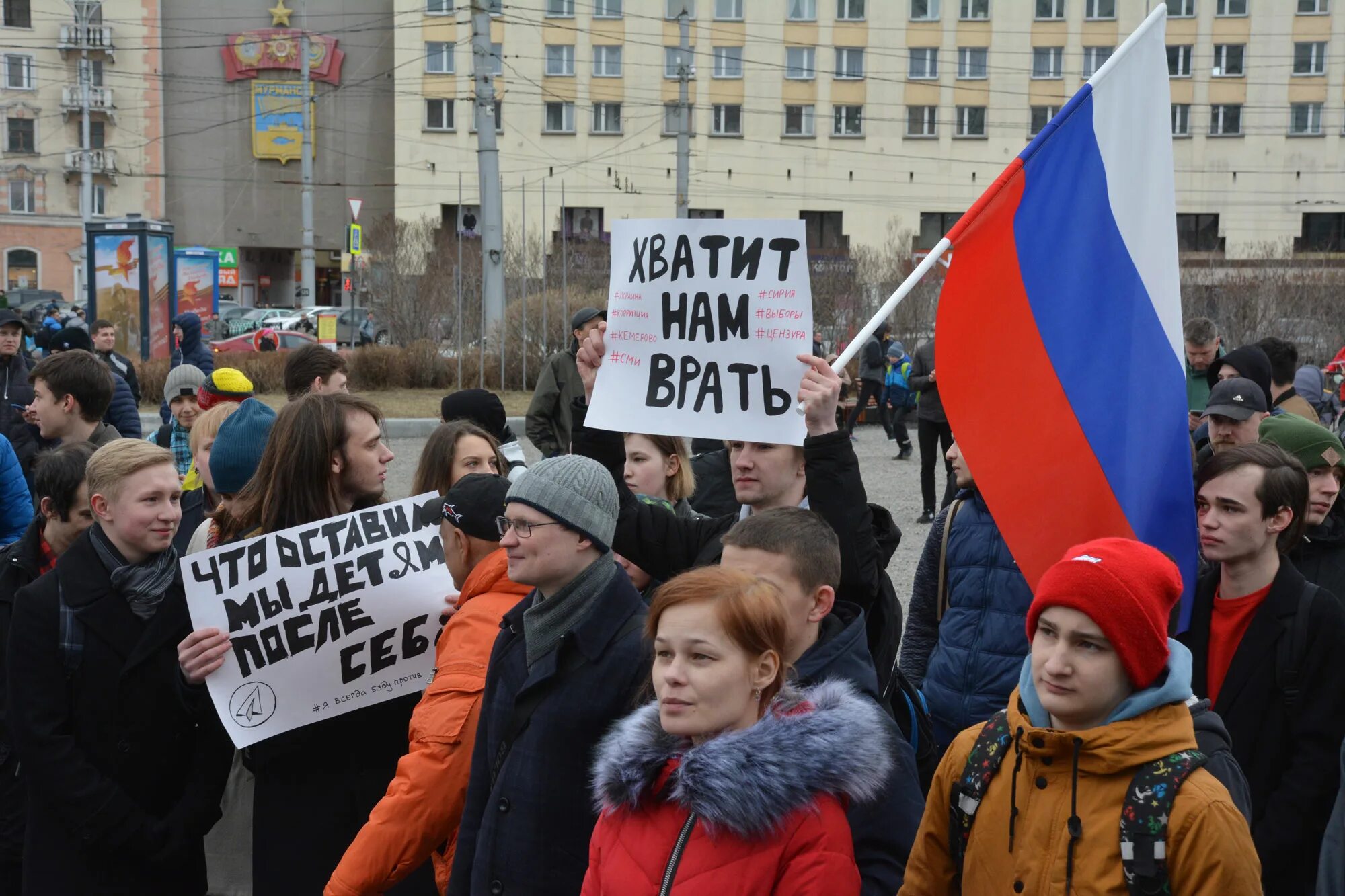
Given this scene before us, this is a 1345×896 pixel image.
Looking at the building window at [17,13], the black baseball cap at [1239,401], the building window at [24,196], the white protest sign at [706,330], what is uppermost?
the building window at [17,13]

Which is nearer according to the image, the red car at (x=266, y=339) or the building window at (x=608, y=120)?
the red car at (x=266, y=339)

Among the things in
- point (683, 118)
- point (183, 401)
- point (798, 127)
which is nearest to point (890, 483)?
point (183, 401)

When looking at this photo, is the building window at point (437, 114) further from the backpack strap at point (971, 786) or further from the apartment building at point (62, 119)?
the backpack strap at point (971, 786)

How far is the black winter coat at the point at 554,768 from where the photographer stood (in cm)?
294

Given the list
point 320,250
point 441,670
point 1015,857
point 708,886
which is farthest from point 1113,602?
point 320,250

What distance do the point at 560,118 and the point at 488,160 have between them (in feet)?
136

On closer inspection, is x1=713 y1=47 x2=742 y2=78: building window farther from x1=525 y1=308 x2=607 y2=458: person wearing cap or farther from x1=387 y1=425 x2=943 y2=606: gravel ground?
x1=525 y1=308 x2=607 y2=458: person wearing cap

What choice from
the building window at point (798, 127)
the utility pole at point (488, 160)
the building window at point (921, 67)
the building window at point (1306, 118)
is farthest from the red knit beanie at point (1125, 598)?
the building window at point (1306, 118)

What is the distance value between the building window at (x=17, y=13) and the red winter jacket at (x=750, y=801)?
68.4 metres

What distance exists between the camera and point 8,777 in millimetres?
4281

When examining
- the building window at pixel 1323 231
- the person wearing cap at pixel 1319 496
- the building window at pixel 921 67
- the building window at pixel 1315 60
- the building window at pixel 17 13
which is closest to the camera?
the person wearing cap at pixel 1319 496

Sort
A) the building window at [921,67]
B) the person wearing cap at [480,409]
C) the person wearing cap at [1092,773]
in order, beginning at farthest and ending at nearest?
1. the building window at [921,67]
2. the person wearing cap at [480,409]
3. the person wearing cap at [1092,773]

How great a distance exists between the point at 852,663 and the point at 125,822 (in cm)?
213

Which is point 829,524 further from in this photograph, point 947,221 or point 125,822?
point 947,221
